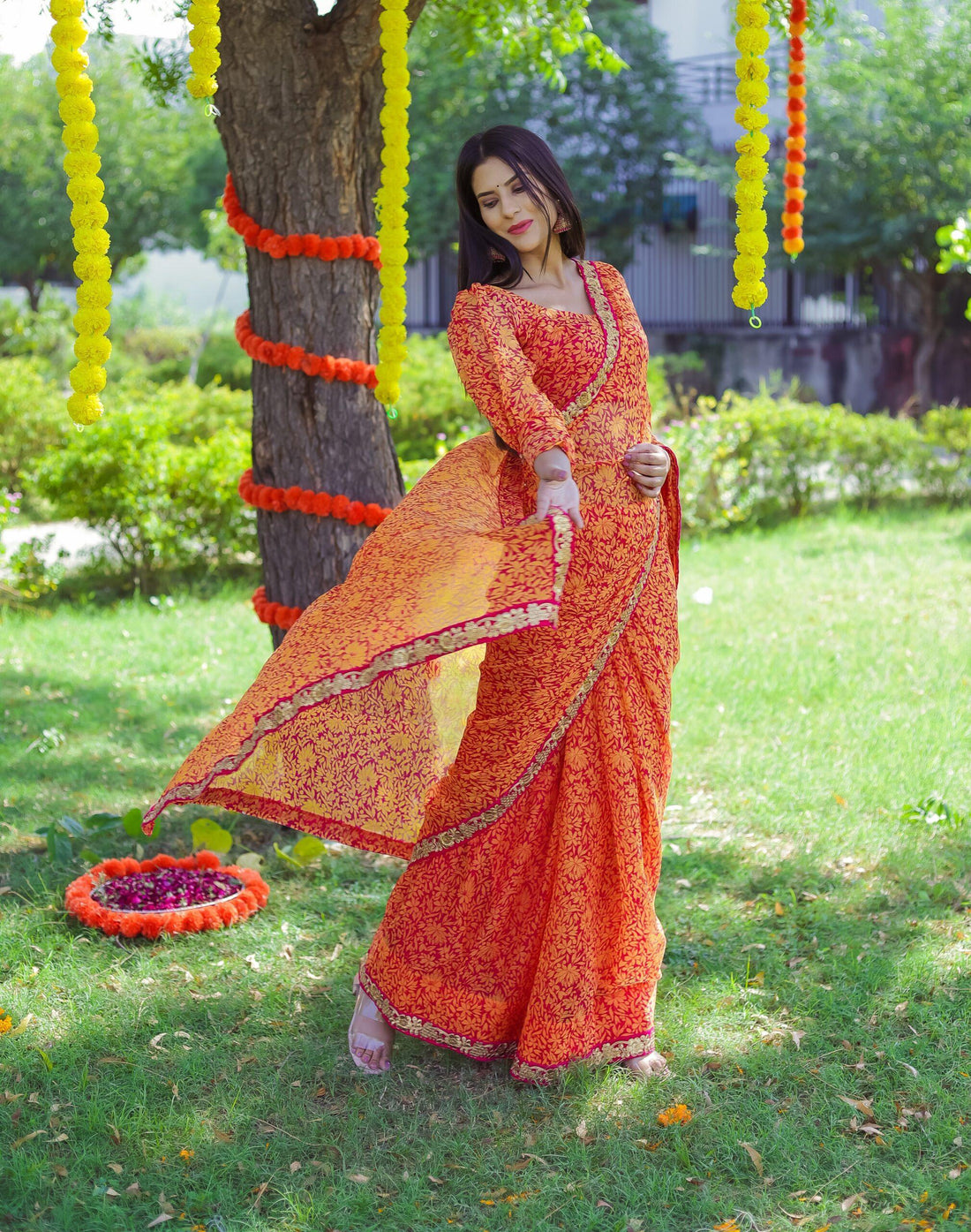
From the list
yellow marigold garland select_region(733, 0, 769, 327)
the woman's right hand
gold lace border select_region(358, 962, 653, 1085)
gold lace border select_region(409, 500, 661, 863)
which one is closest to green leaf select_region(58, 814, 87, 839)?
gold lace border select_region(358, 962, 653, 1085)

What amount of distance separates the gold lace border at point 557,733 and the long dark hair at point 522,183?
41 centimetres

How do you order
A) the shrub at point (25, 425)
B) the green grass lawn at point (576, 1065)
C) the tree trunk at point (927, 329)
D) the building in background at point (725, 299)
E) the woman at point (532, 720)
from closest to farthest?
1. the green grass lawn at point (576, 1065)
2. the woman at point (532, 720)
3. the shrub at point (25, 425)
4. the tree trunk at point (927, 329)
5. the building in background at point (725, 299)

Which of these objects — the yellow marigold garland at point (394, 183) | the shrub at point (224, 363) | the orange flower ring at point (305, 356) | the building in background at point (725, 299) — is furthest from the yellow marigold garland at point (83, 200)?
the building in background at point (725, 299)

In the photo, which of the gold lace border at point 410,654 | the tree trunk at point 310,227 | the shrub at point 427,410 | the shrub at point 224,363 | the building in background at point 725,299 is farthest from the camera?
the building in background at point 725,299

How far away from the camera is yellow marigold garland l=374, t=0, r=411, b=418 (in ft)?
9.51

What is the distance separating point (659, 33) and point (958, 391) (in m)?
6.65

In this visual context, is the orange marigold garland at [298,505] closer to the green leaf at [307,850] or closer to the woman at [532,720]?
the green leaf at [307,850]

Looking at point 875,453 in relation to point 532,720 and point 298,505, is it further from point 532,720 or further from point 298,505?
point 532,720

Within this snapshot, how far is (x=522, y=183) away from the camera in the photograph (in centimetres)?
265

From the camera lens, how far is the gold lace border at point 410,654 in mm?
2266

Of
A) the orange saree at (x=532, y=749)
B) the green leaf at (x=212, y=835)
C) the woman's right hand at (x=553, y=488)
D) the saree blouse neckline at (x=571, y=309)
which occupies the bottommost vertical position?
the green leaf at (x=212, y=835)

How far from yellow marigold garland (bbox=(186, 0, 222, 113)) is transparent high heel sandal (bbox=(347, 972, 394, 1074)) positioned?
1982 mm

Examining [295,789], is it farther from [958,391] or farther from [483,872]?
[958,391]

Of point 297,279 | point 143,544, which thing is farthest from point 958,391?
point 297,279
